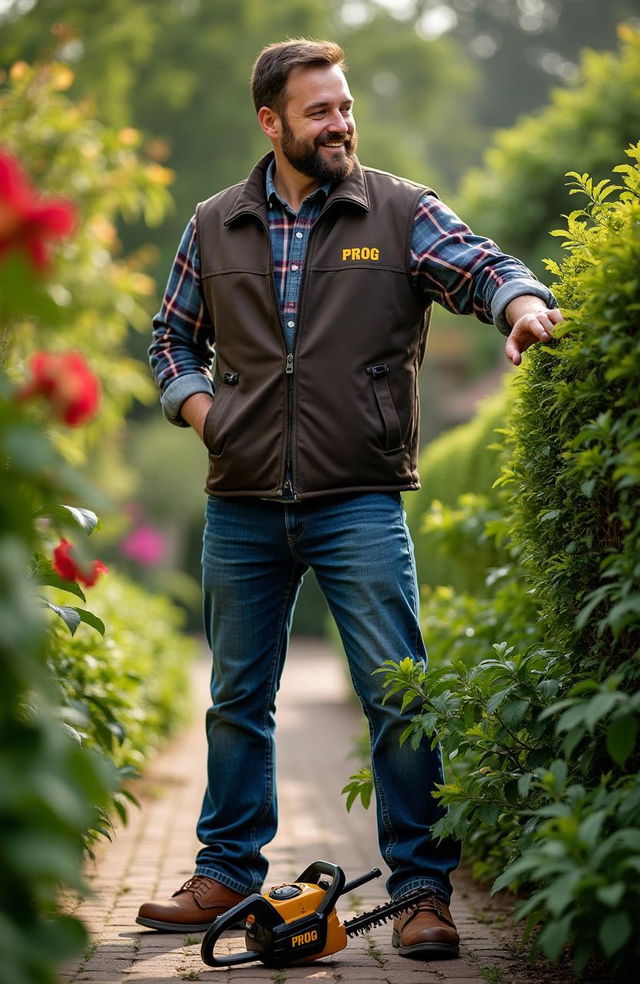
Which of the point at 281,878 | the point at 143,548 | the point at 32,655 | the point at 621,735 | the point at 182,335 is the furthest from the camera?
the point at 143,548

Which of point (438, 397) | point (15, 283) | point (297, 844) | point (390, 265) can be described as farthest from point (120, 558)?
point (15, 283)

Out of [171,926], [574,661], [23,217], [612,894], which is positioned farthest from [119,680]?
[23,217]

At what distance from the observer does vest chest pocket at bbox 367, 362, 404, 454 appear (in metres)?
2.95

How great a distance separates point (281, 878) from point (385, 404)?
1.68 meters

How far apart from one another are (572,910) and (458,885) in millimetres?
1894

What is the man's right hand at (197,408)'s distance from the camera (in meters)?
3.15

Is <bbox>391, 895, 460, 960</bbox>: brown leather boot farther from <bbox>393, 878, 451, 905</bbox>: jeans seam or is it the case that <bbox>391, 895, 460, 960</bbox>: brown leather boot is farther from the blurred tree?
the blurred tree

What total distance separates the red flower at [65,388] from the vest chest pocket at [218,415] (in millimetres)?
1377

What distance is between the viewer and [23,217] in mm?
1476

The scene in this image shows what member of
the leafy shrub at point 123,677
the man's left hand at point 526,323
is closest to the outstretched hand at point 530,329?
the man's left hand at point 526,323

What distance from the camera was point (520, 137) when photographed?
1066cm

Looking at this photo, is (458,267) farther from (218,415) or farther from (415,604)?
(415,604)

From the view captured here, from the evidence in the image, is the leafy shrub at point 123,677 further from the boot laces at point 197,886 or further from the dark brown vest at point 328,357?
the dark brown vest at point 328,357

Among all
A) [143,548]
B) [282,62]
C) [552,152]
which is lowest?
[143,548]
